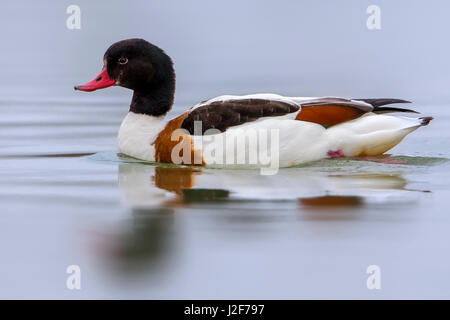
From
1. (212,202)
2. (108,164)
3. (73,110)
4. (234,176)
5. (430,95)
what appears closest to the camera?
(212,202)

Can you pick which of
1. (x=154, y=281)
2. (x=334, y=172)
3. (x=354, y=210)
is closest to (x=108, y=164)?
(x=334, y=172)

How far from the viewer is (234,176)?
8.38 metres

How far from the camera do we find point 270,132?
28.6 feet

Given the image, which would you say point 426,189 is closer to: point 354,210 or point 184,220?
point 354,210

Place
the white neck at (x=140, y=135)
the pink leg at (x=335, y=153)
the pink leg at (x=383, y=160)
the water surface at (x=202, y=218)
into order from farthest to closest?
the white neck at (x=140, y=135) → the pink leg at (x=383, y=160) → the pink leg at (x=335, y=153) → the water surface at (x=202, y=218)

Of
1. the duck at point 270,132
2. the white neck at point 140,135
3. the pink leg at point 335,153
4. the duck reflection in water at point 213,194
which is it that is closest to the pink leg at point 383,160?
the duck at point 270,132

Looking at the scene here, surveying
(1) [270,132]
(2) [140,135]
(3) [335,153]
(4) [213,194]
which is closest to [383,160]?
(3) [335,153]

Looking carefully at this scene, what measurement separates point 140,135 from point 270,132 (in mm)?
1273

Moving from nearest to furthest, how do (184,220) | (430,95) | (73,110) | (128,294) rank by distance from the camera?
(128,294), (184,220), (73,110), (430,95)

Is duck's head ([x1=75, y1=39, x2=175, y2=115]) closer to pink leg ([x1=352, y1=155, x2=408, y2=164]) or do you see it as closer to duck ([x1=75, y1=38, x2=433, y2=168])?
duck ([x1=75, y1=38, x2=433, y2=168])

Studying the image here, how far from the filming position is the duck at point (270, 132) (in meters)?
8.69

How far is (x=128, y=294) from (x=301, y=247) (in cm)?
120

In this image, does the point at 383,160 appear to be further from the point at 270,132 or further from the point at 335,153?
the point at 270,132

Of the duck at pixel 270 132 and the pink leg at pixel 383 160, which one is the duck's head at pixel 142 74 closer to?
the duck at pixel 270 132
